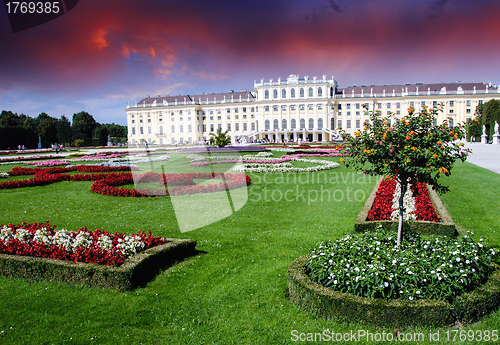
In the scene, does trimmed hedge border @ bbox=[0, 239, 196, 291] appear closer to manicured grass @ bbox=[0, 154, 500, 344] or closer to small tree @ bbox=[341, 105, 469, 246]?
manicured grass @ bbox=[0, 154, 500, 344]

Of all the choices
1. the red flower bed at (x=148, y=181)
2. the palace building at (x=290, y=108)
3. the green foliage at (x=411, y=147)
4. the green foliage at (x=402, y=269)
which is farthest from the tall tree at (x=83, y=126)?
the green foliage at (x=402, y=269)

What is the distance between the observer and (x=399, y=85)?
6856 cm

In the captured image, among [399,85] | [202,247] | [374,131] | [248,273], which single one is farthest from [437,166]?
[399,85]

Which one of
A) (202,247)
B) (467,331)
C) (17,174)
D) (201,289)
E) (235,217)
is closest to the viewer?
(467,331)

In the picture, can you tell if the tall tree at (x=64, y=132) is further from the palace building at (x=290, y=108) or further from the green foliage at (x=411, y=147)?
the green foliage at (x=411, y=147)

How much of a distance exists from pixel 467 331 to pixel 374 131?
8.93 ft

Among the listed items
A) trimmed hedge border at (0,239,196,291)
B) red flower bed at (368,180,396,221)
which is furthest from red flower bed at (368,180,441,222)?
trimmed hedge border at (0,239,196,291)

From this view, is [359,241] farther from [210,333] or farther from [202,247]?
[202,247]

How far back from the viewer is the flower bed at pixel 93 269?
4281 mm

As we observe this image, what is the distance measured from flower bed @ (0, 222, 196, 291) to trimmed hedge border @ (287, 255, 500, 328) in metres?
2.32

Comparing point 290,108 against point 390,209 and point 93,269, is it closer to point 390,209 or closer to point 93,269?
point 390,209

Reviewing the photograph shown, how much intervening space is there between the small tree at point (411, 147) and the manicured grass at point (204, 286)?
1.93 meters

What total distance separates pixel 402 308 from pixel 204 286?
247 cm

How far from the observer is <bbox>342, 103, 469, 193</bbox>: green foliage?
436 cm
